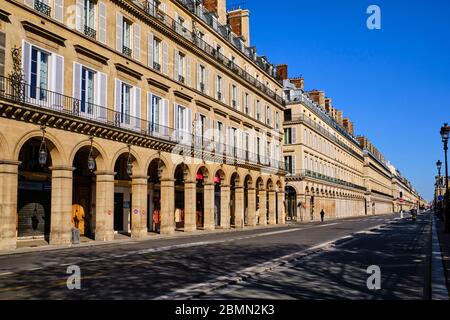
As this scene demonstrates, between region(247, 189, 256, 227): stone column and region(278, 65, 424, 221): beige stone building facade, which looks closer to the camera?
region(247, 189, 256, 227): stone column

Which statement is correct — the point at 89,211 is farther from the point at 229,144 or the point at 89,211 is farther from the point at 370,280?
the point at 370,280

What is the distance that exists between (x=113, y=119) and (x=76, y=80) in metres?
3.30

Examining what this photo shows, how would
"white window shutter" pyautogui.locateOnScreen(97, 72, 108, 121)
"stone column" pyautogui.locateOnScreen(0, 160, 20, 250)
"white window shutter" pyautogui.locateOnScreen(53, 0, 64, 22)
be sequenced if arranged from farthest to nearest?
1. "white window shutter" pyautogui.locateOnScreen(97, 72, 108, 121)
2. "white window shutter" pyautogui.locateOnScreen(53, 0, 64, 22)
3. "stone column" pyautogui.locateOnScreen(0, 160, 20, 250)

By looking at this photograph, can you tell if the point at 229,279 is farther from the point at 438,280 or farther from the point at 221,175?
the point at 221,175

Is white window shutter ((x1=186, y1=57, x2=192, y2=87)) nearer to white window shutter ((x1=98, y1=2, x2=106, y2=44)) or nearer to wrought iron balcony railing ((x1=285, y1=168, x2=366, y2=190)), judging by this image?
white window shutter ((x1=98, y1=2, x2=106, y2=44))

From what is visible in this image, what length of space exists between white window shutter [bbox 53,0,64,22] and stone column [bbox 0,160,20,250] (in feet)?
24.0

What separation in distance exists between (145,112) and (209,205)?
10211 mm

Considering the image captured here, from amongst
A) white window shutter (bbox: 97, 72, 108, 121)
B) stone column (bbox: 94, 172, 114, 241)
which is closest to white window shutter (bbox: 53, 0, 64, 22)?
white window shutter (bbox: 97, 72, 108, 121)

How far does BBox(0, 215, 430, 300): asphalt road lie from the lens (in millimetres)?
9133

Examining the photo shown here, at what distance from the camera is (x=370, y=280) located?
35.2 ft

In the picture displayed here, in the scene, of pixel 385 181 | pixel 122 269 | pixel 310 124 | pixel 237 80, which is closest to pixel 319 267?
pixel 122 269

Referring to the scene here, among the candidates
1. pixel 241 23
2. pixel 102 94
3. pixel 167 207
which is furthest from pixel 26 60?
pixel 241 23

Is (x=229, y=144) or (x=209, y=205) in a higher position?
(x=229, y=144)

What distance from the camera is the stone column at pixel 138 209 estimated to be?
90.6ft
